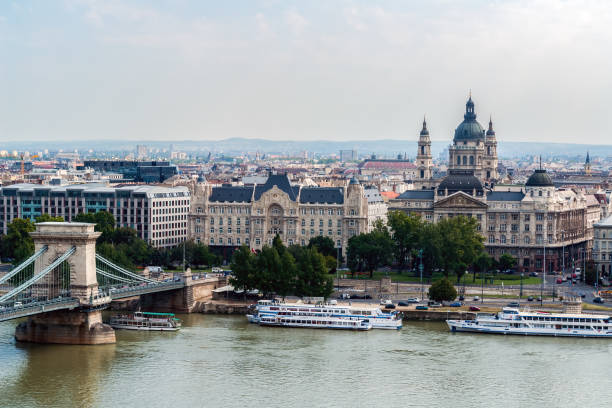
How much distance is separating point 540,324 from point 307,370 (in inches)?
739

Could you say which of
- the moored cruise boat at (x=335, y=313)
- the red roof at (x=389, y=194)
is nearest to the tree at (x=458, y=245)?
the moored cruise boat at (x=335, y=313)

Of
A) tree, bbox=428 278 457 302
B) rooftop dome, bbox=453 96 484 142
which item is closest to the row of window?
tree, bbox=428 278 457 302

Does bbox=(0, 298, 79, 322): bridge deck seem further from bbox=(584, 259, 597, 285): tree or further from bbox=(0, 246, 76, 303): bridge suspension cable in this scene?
bbox=(584, 259, 597, 285): tree

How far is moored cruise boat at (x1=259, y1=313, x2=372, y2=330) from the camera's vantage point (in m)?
77.1

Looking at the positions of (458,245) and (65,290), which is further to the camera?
(458,245)

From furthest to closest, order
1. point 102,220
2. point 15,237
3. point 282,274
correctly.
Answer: point 102,220
point 15,237
point 282,274

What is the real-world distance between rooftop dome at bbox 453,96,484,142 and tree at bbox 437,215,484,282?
1676 inches

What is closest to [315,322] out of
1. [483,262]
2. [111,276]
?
[111,276]

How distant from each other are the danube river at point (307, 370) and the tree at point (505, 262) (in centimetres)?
2956

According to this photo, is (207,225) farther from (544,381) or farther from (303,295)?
(544,381)

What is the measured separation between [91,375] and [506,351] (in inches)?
918

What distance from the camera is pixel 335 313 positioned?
257 ft

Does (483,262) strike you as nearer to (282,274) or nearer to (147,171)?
(282,274)

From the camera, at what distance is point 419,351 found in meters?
69.2
